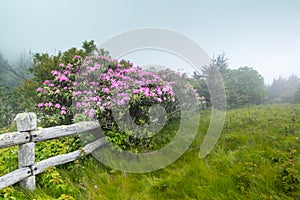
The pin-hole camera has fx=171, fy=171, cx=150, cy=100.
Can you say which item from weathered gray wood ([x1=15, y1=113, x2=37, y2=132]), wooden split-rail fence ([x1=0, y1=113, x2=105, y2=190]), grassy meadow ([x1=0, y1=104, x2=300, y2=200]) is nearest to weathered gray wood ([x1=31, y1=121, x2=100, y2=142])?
wooden split-rail fence ([x1=0, y1=113, x2=105, y2=190])

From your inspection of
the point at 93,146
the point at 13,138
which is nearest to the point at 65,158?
the point at 93,146

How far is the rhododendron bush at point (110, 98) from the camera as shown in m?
3.64

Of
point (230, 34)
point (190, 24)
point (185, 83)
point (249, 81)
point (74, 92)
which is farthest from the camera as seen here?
point (249, 81)

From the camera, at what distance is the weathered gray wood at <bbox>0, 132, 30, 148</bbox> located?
2.12 m

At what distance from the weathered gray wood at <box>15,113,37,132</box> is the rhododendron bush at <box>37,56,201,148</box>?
111 cm

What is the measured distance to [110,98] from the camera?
364cm

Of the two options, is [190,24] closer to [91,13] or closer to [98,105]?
[98,105]

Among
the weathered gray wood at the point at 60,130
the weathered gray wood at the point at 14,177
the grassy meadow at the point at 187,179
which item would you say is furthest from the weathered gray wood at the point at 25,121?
the grassy meadow at the point at 187,179

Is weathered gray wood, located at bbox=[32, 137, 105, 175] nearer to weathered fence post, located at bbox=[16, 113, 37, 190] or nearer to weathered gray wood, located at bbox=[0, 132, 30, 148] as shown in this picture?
weathered fence post, located at bbox=[16, 113, 37, 190]

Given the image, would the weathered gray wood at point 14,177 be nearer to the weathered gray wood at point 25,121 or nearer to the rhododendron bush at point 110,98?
the weathered gray wood at point 25,121

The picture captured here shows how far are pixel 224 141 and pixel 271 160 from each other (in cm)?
149

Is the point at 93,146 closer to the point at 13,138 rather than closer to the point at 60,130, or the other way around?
the point at 60,130

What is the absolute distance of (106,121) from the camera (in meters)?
3.69

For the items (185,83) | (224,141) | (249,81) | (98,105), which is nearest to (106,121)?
(98,105)
